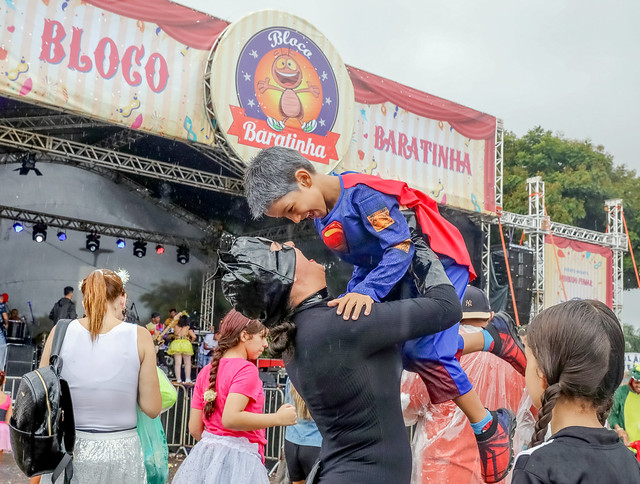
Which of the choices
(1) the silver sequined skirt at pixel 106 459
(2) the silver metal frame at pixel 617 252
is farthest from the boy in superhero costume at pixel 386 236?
(2) the silver metal frame at pixel 617 252

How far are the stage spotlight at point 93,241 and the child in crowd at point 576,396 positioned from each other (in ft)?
47.6

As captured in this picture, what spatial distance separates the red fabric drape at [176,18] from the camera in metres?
9.92

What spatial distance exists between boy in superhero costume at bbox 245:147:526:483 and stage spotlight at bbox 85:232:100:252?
1352 cm

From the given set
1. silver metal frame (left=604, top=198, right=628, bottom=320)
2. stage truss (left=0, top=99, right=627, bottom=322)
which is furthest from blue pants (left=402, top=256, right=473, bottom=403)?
silver metal frame (left=604, top=198, right=628, bottom=320)

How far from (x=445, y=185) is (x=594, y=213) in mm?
16796

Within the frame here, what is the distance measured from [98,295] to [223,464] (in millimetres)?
1005

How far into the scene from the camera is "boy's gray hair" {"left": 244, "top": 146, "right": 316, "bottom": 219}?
217 cm

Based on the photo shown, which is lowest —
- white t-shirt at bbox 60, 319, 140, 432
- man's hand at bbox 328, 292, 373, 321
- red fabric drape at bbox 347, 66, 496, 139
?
white t-shirt at bbox 60, 319, 140, 432

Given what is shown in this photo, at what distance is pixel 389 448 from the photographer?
1.80 metres

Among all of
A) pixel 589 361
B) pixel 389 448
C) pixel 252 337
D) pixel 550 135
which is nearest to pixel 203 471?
pixel 252 337

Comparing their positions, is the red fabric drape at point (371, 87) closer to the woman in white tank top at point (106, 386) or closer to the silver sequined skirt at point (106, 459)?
the woman in white tank top at point (106, 386)

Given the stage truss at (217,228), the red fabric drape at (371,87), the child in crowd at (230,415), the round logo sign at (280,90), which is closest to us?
the child in crowd at (230,415)

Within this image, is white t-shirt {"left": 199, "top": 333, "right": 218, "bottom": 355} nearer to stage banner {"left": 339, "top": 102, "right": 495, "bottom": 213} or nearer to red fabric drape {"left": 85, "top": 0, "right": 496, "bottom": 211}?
stage banner {"left": 339, "top": 102, "right": 495, "bottom": 213}

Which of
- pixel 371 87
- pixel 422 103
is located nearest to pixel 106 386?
pixel 371 87
